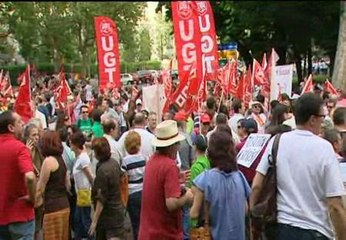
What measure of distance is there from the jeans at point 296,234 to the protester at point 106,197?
9.18 feet

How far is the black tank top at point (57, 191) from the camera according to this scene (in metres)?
6.48

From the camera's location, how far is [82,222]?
815cm

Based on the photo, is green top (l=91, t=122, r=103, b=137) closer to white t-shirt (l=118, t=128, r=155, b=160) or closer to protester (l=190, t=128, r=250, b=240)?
white t-shirt (l=118, t=128, r=155, b=160)

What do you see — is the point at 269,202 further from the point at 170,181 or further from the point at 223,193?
the point at 170,181

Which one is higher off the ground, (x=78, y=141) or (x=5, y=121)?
(x=5, y=121)

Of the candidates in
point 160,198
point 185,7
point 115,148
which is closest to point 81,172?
point 115,148

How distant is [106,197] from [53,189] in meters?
0.53

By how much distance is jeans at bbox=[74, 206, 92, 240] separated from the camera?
316 inches

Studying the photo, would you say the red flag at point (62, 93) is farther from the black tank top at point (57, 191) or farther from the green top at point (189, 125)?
the black tank top at point (57, 191)

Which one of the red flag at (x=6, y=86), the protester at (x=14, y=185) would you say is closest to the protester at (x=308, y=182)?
the protester at (x=14, y=185)

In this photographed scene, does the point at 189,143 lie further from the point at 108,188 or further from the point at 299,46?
the point at 299,46

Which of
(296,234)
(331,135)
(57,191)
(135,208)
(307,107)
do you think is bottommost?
(135,208)

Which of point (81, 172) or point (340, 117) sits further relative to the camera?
point (81, 172)

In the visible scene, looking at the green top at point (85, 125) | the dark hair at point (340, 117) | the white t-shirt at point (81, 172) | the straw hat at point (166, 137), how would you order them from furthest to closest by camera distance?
the green top at point (85, 125) < the white t-shirt at point (81, 172) < the dark hair at point (340, 117) < the straw hat at point (166, 137)
